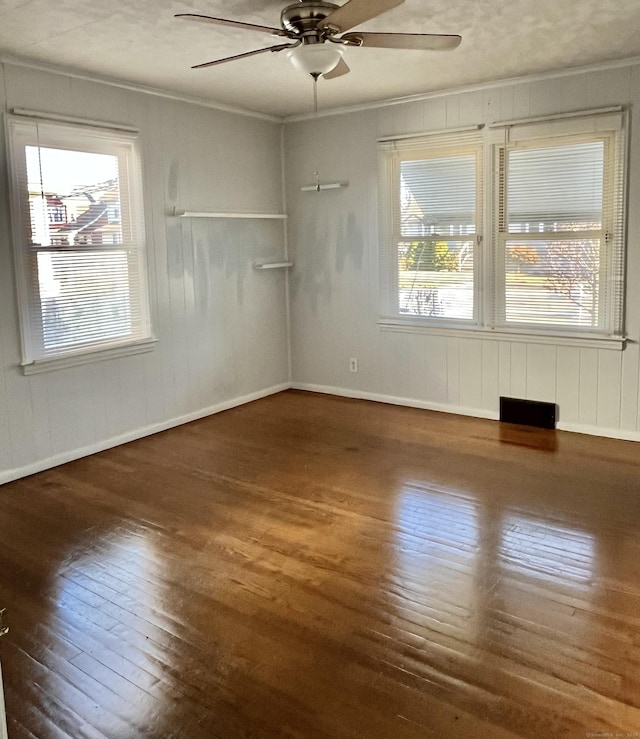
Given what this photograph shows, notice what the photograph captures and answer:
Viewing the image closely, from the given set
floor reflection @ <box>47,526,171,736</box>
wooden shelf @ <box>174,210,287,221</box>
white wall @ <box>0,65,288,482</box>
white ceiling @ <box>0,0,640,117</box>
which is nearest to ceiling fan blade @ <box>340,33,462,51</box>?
white ceiling @ <box>0,0,640,117</box>

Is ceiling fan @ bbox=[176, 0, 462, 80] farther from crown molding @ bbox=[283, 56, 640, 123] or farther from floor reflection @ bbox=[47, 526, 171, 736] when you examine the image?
floor reflection @ bbox=[47, 526, 171, 736]

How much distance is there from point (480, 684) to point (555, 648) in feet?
1.15

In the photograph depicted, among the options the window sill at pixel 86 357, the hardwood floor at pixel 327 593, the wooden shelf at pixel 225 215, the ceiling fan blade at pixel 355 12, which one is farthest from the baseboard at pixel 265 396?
the ceiling fan blade at pixel 355 12

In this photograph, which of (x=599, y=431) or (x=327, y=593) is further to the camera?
(x=599, y=431)

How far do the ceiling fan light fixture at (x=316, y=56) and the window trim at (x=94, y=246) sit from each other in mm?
1860

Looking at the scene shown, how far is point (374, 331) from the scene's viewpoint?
223 inches

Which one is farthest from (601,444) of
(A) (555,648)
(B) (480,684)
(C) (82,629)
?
(C) (82,629)

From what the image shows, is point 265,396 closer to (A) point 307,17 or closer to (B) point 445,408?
(B) point 445,408

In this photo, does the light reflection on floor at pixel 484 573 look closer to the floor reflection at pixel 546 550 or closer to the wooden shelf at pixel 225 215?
the floor reflection at pixel 546 550

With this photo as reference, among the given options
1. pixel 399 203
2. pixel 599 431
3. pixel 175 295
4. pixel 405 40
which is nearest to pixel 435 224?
pixel 399 203

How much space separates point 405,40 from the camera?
2.90 m

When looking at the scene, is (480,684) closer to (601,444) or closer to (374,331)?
(601,444)

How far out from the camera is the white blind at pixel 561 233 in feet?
14.4

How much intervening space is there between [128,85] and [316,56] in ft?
6.83
